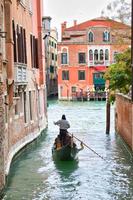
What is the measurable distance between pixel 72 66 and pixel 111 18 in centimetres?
3299

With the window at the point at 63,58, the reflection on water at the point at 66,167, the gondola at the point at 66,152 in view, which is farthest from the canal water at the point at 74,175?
the window at the point at 63,58

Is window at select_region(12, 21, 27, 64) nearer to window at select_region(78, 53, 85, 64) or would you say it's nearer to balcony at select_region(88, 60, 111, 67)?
window at select_region(78, 53, 85, 64)

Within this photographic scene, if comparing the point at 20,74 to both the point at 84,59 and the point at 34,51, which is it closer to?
the point at 34,51

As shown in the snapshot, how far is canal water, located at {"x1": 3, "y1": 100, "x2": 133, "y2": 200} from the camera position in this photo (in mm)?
10875

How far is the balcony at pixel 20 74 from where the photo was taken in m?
15.2

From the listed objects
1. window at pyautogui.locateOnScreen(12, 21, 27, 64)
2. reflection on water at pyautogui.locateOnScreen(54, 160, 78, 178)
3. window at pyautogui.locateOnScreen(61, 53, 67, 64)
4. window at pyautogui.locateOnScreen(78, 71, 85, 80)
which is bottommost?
reflection on water at pyautogui.locateOnScreen(54, 160, 78, 178)

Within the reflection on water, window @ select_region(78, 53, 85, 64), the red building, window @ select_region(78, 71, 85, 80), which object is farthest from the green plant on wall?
window @ select_region(78, 71, 85, 80)

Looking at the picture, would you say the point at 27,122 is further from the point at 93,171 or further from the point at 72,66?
the point at 72,66

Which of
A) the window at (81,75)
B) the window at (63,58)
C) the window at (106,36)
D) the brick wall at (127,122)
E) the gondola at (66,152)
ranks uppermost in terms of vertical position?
the window at (106,36)

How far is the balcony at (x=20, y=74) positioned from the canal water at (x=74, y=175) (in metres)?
2.25

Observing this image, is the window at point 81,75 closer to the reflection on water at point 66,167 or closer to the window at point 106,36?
the window at point 106,36

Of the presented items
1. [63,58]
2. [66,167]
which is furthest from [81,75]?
[66,167]

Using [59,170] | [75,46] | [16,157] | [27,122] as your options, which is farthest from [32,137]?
[75,46]

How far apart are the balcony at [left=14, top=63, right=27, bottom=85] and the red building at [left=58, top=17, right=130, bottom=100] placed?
113 ft
